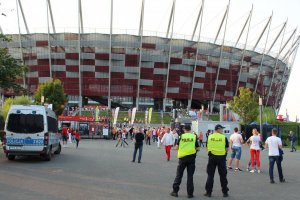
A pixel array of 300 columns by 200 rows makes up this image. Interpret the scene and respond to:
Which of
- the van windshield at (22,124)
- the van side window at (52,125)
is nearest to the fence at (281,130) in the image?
the van side window at (52,125)

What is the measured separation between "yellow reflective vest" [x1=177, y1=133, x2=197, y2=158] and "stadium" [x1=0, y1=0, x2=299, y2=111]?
6029 centimetres

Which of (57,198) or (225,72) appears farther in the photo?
(225,72)

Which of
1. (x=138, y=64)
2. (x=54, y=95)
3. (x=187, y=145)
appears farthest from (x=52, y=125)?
(x=138, y=64)

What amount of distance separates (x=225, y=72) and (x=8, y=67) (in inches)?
2610

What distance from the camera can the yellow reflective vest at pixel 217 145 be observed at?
9.45 metres

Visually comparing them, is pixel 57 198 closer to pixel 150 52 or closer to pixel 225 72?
pixel 150 52

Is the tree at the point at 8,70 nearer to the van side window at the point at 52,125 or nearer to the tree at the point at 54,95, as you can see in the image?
the van side window at the point at 52,125

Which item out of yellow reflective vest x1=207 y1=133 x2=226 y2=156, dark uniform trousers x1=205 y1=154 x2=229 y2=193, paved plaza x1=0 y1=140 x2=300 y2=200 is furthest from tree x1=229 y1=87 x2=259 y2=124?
dark uniform trousers x1=205 y1=154 x2=229 y2=193

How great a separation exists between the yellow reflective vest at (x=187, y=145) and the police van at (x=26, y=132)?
29.1 feet

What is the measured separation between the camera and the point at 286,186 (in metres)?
11.0

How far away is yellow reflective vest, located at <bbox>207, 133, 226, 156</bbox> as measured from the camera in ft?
31.0

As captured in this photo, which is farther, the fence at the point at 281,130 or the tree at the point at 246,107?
the tree at the point at 246,107

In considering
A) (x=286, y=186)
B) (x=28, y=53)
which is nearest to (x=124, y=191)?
(x=286, y=186)

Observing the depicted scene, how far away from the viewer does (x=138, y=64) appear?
246 ft
